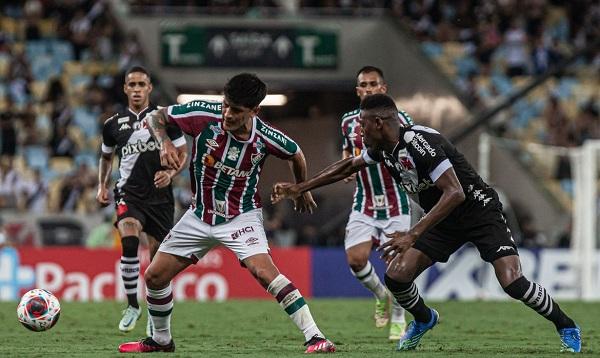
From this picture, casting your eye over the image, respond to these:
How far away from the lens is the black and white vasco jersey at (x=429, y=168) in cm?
936

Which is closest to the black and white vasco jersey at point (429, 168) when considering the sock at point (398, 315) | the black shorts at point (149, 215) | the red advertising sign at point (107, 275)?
the sock at point (398, 315)

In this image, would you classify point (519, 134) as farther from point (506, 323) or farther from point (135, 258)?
point (135, 258)

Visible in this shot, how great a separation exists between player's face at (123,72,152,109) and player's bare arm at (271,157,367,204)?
3.27 meters

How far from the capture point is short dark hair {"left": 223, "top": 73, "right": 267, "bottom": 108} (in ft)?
30.0

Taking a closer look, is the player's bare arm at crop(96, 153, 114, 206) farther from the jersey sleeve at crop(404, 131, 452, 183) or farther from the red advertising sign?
the red advertising sign

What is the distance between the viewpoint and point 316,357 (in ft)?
30.3

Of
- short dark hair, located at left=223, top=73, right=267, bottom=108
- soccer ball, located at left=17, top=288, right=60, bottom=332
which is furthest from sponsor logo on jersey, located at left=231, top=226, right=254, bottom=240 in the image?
soccer ball, located at left=17, top=288, right=60, bottom=332

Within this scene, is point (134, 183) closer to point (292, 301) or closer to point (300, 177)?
point (300, 177)

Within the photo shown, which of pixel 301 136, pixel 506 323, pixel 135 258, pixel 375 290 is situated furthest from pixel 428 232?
pixel 301 136

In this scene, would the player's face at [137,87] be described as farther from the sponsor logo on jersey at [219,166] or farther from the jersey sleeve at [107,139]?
the sponsor logo on jersey at [219,166]

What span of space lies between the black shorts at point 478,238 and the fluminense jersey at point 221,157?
1.35 meters

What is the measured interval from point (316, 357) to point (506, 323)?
528 centimetres

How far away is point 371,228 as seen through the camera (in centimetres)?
1252

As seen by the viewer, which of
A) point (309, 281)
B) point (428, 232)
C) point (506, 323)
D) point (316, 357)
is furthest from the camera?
point (309, 281)
